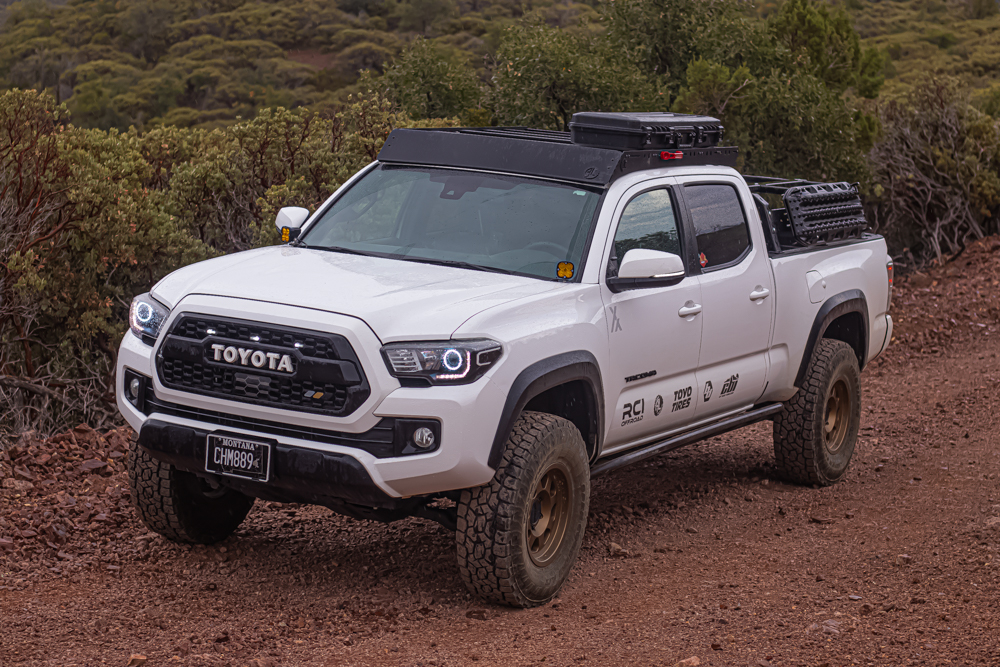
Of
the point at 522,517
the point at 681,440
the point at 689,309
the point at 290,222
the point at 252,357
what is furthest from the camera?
the point at 681,440

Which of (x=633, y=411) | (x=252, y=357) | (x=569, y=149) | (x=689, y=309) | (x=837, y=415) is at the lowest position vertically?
(x=837, y=415)

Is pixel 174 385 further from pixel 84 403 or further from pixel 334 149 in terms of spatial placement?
pixel 334 149

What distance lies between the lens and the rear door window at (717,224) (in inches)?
252

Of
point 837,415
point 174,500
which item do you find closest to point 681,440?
point 837,415

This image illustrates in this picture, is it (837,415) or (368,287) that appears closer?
(368,287)

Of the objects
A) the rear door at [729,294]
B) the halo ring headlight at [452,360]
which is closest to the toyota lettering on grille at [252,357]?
the halo ring headlight at [452,360]

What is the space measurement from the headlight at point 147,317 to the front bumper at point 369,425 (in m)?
0.26

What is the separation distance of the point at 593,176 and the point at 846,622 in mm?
2461

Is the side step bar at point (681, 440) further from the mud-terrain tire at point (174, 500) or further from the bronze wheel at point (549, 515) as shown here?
the mud-terrain tire at point (174, 500)

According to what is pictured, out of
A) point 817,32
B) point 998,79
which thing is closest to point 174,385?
point 817,32

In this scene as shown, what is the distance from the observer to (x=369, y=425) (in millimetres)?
4668

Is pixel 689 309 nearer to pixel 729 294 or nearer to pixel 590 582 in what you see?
pixel 729 294

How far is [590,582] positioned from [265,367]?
2.05 m

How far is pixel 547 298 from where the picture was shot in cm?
518
